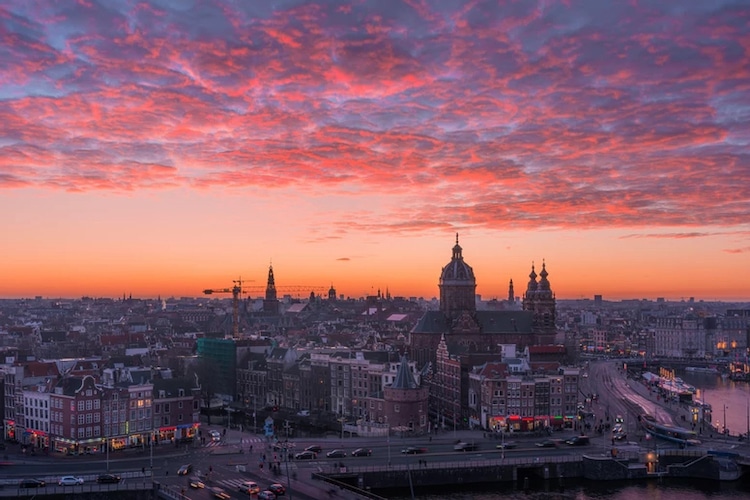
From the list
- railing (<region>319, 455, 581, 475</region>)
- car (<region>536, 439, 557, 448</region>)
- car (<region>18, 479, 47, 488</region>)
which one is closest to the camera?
car (<region>18, 479, 47, 488</region>)

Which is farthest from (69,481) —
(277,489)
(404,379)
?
(404,379)

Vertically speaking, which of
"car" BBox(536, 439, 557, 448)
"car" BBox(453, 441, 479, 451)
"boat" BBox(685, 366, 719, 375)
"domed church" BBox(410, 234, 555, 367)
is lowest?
"boat" BBox(685, 366, 719, 375)

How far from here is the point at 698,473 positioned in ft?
245

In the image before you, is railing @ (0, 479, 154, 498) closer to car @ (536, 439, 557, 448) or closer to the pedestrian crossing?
the pedestrian crossing

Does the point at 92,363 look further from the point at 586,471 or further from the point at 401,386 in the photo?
the point at 586,471

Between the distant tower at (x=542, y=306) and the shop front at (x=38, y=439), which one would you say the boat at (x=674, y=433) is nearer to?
the distant tower at (x=542, y=306)

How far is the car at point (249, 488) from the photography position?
58625 mm

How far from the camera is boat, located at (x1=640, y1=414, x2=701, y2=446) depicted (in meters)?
80.8

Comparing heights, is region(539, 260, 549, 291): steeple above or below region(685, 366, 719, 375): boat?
above

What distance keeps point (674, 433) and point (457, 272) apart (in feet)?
156

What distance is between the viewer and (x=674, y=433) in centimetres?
8362

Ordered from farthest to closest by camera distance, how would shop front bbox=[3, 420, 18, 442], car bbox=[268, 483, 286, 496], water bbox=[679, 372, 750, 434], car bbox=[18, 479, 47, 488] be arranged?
water bbox=[679, 372, 750, 434] < shop front bbox=[3, 420, 18, 442] < car bbox=[18, 479, 47, 488] < car bbox=[268, 483, 286, 496]

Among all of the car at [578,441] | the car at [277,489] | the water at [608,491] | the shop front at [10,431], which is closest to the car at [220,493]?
the car at [277,489]

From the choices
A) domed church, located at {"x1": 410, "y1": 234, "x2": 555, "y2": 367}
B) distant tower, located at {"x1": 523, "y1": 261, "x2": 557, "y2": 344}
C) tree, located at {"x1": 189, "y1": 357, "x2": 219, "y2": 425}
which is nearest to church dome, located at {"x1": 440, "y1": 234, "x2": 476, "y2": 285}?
domed church, located at {"x1": 410, "y1": 234, "x2": 555, "y2": 367}
